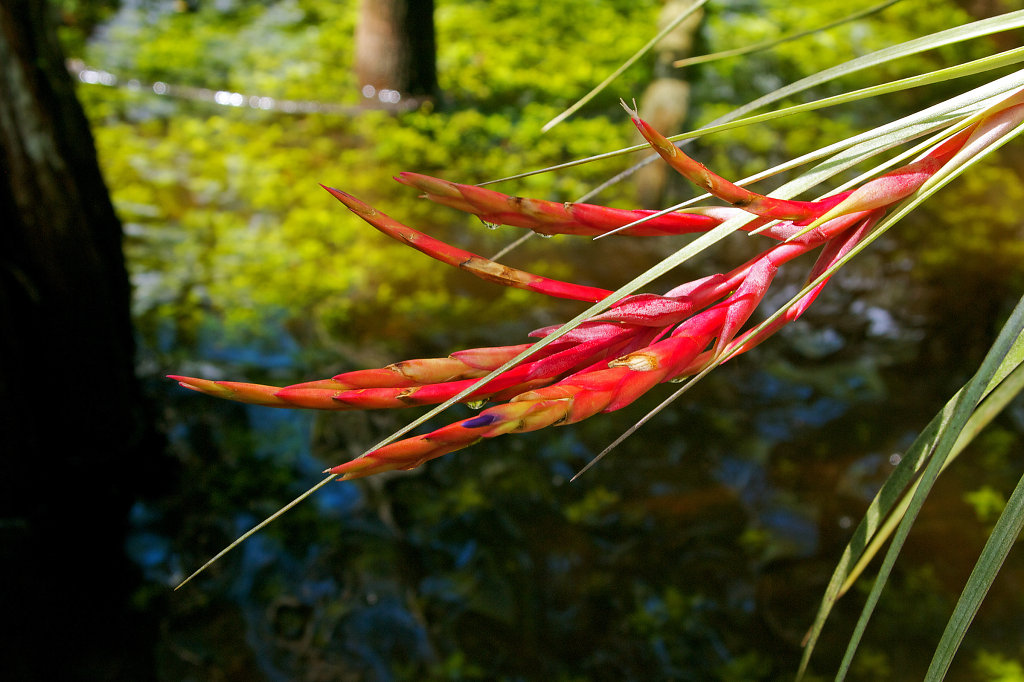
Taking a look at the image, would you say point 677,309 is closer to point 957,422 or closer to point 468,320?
point 957,422

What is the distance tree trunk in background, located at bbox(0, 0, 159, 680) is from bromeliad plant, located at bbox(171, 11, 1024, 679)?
2.11 m

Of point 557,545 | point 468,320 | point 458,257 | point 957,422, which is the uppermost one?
point 458,257

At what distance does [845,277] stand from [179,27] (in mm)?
5528

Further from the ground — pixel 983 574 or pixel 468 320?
pixel 983 574

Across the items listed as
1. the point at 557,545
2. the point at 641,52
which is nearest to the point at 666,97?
the point at 557,545

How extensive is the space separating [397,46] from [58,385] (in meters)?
3.51

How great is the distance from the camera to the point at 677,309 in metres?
0.58

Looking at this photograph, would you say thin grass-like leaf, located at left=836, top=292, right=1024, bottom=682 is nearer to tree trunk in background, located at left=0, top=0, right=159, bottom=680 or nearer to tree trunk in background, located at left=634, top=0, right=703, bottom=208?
tree trunk in background, located at left=0, top=0, right=159, bottom=680

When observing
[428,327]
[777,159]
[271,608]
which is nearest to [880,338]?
[777,159]

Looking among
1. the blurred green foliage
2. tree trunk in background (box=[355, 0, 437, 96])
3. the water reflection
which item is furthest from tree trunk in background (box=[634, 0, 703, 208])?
tree trunk in background (box=[355, 0, 437, 96])

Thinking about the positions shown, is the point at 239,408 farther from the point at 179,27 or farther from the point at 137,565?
the point at 179,27

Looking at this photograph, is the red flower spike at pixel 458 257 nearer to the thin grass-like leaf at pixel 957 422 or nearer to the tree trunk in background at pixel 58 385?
the thin grass-like leaf at pixel 957 422

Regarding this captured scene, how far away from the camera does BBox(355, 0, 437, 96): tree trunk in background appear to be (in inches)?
197

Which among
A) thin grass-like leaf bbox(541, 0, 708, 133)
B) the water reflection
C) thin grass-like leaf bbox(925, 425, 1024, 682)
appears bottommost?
the water reflection
